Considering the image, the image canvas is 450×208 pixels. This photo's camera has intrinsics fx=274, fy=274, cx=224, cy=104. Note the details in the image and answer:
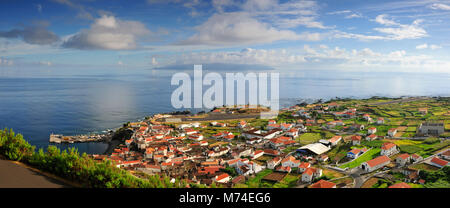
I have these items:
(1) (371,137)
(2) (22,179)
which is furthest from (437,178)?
(2) (22,179)

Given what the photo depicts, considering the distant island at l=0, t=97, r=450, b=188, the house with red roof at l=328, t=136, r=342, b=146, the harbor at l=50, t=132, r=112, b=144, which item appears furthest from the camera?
the harbor at l=50, t=132, r=112, b=144

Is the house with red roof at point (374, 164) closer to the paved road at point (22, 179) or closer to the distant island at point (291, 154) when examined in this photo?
the distant island at point (291, 154)

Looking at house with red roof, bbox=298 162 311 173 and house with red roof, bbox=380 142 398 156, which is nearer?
house with red roof, bbox=298 162 311 173

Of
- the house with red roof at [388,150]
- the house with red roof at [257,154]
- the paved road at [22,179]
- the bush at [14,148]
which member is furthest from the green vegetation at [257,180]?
the bush at [14,148]

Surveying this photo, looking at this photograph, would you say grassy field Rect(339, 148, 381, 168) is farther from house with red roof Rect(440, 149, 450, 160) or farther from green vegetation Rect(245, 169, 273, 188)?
green vegetation Rect(245, 169, 273, 188)

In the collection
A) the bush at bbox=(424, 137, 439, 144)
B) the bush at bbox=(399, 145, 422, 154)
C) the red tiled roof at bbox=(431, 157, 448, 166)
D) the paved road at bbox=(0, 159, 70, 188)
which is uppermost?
the paved road at bbox=(0, 159, 70, 188)

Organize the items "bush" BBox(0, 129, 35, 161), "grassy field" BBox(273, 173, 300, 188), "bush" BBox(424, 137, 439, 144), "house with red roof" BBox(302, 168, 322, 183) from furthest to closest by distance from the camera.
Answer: "bush" BBox(424, 137, 439, 144) < "house with red roof" BBox(302, 168, 322, 183) < "grassy field" BBox(273, 173, 300, 188) < "bush" BBox(0, 129, 35, 161)

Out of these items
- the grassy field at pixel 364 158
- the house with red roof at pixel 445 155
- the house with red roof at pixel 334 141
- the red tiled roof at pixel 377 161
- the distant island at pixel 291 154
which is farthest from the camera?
the house with red roof at pixel 334 141

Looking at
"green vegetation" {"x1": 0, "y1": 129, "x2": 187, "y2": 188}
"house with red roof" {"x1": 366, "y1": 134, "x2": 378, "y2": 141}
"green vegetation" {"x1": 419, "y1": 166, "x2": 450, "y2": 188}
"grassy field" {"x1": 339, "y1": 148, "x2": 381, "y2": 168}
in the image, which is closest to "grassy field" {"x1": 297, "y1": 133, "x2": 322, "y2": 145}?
"house with red roof" {"x1": 366, "y1": 134, "x2": 378, "y2": 141}
